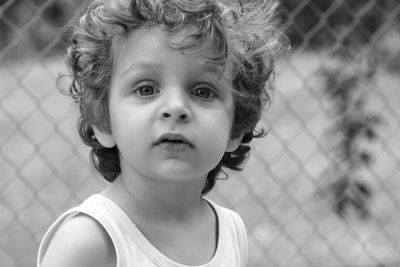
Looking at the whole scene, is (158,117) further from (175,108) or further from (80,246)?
(80,246)

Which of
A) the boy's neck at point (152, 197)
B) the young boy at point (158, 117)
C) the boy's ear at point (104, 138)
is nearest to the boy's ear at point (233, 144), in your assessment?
the young boy at point (158, 117)

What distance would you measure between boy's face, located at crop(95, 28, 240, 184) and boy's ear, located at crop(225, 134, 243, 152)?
16cm

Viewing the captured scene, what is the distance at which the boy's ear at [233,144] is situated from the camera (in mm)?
1988

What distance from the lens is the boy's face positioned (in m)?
1.72

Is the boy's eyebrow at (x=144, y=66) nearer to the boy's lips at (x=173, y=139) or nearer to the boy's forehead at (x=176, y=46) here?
the boy's forehead at (x=176, y=46)

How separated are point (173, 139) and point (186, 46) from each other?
19 cm

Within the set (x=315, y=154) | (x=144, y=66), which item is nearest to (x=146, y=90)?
(x=144, y=66)

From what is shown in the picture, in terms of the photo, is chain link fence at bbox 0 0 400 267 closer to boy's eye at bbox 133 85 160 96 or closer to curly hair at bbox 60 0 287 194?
curly hair at bbox 60 0 287 194

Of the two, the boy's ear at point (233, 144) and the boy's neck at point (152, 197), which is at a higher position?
the boy's ear at point (233, 144)

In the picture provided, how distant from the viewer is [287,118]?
494cm

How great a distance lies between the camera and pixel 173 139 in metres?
1.72

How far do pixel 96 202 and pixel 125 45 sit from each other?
324mm

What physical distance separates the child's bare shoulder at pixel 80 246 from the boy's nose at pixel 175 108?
0.27 meters

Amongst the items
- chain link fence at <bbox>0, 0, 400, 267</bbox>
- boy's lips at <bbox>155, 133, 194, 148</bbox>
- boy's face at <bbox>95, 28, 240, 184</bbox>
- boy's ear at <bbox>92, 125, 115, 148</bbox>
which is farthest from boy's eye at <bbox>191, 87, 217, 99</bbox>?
chain link fence at <bbox>0, 0, 400, 267</bbox>
